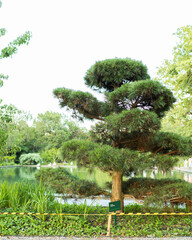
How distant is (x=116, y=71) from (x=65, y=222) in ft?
9.22

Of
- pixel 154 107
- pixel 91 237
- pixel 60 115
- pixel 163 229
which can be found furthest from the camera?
pixel 60 115

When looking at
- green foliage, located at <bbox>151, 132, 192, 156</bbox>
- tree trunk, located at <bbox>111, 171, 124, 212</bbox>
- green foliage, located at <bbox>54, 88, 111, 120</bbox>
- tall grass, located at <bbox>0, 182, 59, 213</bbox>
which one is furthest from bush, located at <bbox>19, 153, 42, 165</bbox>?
green foliage, located at <bbox>151, 132, 192, 156</bbox>

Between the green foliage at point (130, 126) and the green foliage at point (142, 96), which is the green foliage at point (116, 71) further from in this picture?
the green foliage at point (130, 126)

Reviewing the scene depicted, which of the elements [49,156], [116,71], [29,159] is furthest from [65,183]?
[49,156]

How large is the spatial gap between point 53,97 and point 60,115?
24.5 metres

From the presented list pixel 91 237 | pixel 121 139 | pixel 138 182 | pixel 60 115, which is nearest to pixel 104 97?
pixel 121 139

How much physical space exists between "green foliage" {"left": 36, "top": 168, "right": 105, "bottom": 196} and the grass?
0.21 metres

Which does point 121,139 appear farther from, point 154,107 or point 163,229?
point 163,229

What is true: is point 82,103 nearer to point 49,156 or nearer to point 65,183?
point 65,183

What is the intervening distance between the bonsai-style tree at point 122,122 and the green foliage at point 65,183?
0.43m

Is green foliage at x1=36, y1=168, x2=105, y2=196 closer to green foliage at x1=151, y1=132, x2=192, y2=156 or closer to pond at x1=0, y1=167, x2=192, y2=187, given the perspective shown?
pond at x1=0, y1=167, x2=192, y2=187

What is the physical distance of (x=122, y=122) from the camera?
3.54 meters

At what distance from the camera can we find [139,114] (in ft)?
11.4

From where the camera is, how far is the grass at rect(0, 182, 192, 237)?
3.23 m
